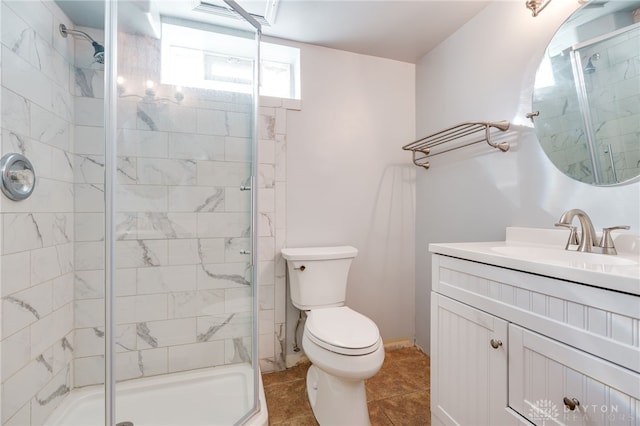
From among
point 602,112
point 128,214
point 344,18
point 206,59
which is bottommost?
point 128,214

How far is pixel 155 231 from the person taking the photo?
147 centimetres

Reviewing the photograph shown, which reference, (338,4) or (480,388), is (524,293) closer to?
(480,388)

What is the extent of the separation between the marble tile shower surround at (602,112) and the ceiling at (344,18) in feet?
2.45

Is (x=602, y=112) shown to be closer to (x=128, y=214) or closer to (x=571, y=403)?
(x=571, y=403)

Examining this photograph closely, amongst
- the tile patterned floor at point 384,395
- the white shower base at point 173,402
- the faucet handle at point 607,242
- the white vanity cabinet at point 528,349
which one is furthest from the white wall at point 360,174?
the faucet handle at point 607,242

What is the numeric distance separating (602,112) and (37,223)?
2332 mm

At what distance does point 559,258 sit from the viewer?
1062 mm

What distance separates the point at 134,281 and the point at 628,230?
2.09 m

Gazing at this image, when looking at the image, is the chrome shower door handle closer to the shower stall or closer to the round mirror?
the shower stall

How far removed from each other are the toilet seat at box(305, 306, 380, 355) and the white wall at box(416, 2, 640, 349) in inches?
31.6

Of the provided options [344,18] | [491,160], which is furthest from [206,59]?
[491,160]

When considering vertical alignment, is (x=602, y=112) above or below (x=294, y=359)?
above

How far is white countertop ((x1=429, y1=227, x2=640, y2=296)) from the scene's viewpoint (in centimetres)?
64

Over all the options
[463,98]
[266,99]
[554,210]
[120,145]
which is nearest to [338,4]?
[266,99]
